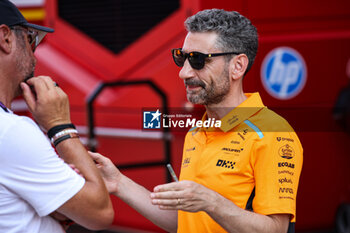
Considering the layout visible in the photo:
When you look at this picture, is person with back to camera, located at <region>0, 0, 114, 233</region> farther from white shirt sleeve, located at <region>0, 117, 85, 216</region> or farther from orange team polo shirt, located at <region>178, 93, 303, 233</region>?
orange team polo shirt, located at <region>178, 93, 303, 233</region>

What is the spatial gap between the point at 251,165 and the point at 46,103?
607mm

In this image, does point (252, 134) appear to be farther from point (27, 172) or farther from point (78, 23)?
point (78, 23)

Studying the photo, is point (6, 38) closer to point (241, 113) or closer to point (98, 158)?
point (98, 158)

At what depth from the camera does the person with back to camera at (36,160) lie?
130 centimetres

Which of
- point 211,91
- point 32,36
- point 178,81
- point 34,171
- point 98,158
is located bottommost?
point 178,81

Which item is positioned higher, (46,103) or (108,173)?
(46,103)

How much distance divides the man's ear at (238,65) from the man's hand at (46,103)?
1.67 ft

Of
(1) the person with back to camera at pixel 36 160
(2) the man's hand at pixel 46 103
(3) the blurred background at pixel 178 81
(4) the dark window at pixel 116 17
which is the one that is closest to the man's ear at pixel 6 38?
(1) the person with back to camera at pixel 36 160

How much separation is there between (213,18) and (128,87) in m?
2.11

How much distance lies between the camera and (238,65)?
5.26 ft

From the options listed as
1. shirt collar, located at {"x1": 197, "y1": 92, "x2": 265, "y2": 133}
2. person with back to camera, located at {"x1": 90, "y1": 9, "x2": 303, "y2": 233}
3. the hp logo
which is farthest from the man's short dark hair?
the hp logo

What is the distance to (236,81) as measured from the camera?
1654 millimetres

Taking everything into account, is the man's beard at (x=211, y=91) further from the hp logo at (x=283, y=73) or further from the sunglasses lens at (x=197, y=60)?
the hp logo at (x=283, y=73)

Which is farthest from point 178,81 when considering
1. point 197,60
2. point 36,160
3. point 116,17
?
point 36,160
